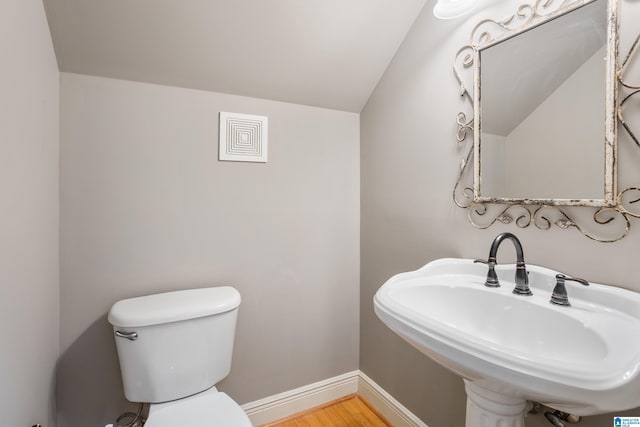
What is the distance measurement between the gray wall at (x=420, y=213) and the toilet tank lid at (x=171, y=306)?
0.85 m

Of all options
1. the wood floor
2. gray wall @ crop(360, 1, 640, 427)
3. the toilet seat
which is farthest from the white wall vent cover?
the wood floor

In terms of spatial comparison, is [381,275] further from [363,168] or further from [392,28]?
[392,28]

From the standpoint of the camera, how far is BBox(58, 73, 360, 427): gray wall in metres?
1.25

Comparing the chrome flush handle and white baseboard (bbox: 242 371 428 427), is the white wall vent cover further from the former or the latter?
white baseboard (bbox: 242 371 428 427)

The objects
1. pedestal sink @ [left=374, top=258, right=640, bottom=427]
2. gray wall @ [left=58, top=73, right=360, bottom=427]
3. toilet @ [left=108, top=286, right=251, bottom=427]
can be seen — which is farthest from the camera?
gray wall @ [left=58, top=73, right=360, bottom=427]

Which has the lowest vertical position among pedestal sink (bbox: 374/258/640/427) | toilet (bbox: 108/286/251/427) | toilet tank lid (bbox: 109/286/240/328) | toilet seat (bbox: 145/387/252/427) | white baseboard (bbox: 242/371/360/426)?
white baseboard (bbox: 242/371/360/426)

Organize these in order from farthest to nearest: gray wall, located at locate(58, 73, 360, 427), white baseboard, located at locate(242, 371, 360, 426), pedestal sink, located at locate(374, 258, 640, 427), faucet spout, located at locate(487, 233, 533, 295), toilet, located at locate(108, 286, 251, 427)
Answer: white baseboard, located at locate(242, 371, 360, 426) → gray wall, located at locate(58, 73, 360, 427) → toilet, located at locate(108, 286, 251, 427) → faucet spout, located at locate(487, 233, 533, 295) → pedestal sink, located at locate(374, 258, 640, 427)

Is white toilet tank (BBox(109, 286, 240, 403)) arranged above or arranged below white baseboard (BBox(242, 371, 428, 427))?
above

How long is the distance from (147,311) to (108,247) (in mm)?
361

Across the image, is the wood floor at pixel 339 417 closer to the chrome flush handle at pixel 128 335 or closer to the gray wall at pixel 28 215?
the chrome flush handle at pixel 128 335

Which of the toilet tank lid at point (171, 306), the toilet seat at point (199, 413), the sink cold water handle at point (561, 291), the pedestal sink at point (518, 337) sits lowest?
the toilet seat at point (199, 413)

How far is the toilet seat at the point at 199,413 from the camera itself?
1.03m

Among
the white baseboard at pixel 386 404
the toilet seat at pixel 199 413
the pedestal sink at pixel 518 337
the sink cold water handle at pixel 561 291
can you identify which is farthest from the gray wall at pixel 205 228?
the sink cold water handle at pixel 561 291

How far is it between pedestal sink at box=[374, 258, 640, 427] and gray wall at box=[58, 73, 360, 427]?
736 mm
